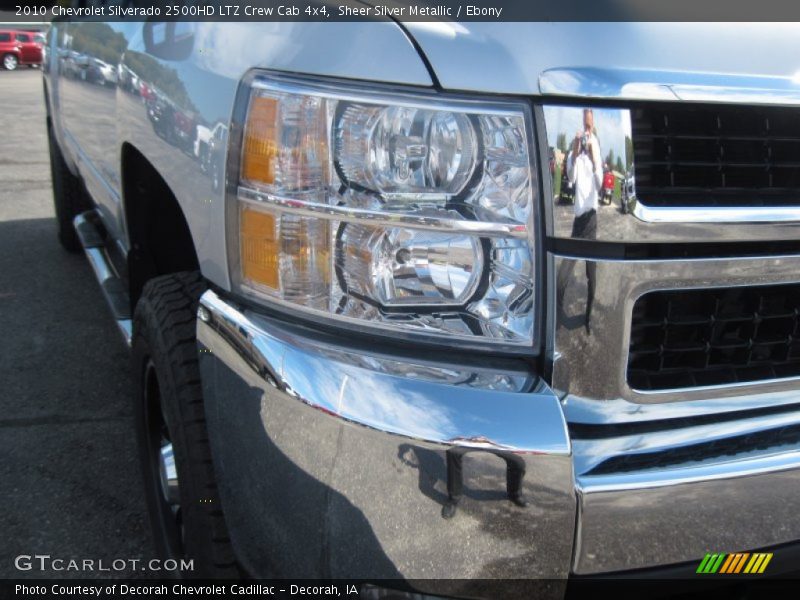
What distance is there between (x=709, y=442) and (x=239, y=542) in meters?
0.89

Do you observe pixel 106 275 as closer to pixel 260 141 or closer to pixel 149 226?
pixel 149 226

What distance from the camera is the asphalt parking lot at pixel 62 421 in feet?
8.34

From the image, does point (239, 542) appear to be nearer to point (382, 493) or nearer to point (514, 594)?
point (382, 493)

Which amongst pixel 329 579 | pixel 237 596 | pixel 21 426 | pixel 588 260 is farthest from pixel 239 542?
pixel 21 426

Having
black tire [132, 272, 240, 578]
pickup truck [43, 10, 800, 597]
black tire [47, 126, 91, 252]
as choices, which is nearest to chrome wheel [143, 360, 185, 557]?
black tire [132, 272, 240, 578]

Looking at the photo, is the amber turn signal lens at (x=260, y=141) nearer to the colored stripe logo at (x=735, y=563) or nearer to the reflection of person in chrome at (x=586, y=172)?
the reflection of person in chrome at (x=586, y=172)

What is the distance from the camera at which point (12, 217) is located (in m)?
6.55

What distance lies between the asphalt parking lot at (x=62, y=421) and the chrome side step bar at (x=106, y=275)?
19.6 inches

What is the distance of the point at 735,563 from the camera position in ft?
4.97

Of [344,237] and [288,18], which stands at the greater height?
[288,18]

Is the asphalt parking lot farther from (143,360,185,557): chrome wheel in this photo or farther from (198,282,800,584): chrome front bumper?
(198,282,800,584): chrome front bumper

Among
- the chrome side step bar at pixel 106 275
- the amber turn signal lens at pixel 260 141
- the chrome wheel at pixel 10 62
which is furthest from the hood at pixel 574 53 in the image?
the chrome wheel at pixel 10 62

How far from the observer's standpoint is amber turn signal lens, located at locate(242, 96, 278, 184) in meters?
1.44

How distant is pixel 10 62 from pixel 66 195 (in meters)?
26.1
